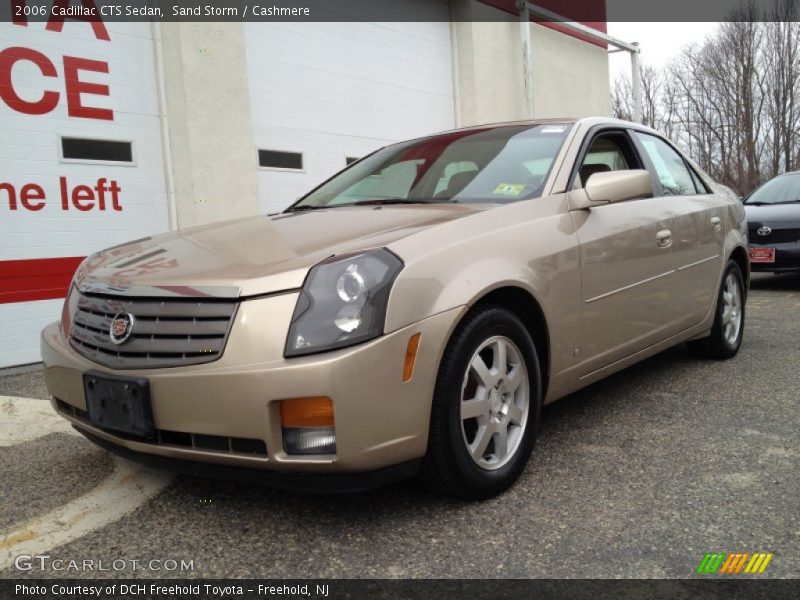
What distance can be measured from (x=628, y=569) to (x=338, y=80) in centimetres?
778

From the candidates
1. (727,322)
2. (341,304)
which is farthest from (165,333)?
(727,322)

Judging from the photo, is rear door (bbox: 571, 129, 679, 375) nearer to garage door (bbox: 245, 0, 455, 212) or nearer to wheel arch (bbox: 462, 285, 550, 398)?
wheel arch (bbox: 462, 285, 550, 398)

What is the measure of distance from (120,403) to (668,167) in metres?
3.19

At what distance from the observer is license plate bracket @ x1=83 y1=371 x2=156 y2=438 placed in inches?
84.3

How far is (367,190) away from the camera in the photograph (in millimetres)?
3424

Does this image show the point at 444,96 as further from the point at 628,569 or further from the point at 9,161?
the point at 628,569

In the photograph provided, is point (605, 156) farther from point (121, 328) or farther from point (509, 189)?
point (121, 328)

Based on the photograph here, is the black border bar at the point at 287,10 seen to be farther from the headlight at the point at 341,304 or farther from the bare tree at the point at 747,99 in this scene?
the bare tree at the point at 747,99

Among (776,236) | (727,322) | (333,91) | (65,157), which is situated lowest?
(727,322)

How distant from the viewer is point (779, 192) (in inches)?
346

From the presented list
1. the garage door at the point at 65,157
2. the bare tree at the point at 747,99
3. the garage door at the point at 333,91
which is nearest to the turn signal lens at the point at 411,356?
the garage door at the point at 65,157

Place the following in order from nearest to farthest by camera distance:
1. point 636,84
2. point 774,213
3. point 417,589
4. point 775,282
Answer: point 417,589
point 774,213
point 775,282
point 636,84

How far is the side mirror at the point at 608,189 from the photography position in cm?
296

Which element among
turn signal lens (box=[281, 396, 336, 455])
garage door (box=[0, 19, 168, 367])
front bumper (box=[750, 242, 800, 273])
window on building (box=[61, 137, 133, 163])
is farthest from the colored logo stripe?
front bumper (box=[750, 242, 800, 273])
